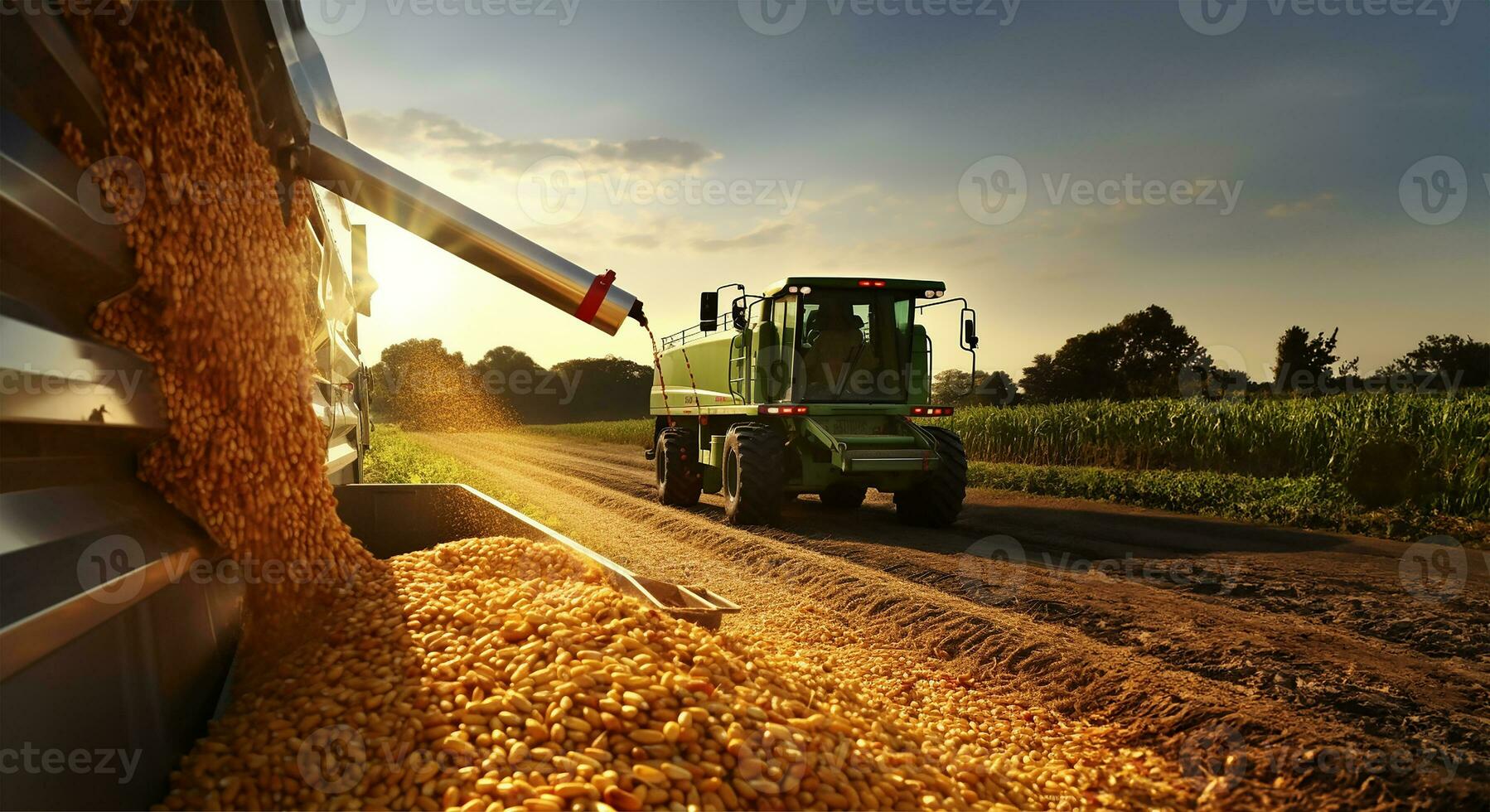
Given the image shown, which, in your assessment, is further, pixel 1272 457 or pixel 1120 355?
pixel 1120 355

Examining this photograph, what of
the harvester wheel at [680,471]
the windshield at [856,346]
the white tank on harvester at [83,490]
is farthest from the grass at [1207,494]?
the white tank on harvester at [83,490]

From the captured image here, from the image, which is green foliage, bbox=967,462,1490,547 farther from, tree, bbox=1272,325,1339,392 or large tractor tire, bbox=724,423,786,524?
tree, bbox=1272,325,1339,392

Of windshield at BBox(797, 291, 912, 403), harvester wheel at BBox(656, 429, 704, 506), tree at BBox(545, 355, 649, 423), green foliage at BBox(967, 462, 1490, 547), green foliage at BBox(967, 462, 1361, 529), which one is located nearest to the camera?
green foliage at BBox(967, 462, 1490, 547)

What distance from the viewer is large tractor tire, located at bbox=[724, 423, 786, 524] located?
9.76 metres

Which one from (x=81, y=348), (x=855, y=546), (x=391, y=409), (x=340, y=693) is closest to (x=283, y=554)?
(x=340, y=693)

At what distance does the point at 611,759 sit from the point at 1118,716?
288 centimetres

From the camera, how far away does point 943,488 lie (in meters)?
9.87

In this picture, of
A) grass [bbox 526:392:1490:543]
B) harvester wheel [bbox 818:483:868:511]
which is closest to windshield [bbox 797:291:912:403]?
harvester wheel [bbox 818:483:868:511]

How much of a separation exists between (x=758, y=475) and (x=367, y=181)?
23.5ft

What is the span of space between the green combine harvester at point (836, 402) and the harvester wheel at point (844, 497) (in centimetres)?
114

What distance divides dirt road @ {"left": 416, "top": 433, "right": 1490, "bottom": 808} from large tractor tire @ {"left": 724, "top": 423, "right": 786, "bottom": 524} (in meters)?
0.33

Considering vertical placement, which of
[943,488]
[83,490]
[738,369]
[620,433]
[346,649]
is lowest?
[620,433]

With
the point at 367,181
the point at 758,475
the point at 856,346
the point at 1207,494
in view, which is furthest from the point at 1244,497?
the point at 367,181

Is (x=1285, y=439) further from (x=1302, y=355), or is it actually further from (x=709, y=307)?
(x=1302, y=355)
